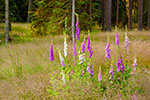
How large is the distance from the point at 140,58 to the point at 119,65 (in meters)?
3.39

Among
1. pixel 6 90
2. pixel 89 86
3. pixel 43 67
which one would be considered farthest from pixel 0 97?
pixel 43 67

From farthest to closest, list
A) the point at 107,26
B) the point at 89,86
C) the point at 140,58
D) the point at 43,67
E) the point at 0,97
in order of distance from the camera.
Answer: the point at 107,26, the point at 140,58, the point at 43,67, the point at 0,97, the point at 89,86

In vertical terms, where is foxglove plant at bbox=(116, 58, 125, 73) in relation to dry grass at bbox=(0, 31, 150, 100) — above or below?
above

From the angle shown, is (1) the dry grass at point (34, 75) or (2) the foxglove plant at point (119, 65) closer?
(2) the foxglove plant at point (119, 65)

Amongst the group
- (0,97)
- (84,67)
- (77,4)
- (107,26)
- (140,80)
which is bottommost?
(0,97)

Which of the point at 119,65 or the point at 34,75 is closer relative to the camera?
the point at 119,65

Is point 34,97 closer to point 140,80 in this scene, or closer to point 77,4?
point 140,80

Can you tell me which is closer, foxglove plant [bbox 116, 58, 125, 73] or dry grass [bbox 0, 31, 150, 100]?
foxglove plant [bbox 116, 58, 125, 73]

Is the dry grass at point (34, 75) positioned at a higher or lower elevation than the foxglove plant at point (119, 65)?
lower

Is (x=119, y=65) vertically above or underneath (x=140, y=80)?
above

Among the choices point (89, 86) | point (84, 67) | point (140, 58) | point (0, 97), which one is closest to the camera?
point (89, 86)

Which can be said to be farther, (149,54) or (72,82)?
(149,54)

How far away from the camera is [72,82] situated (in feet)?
12.0

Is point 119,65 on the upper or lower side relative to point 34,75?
upper
